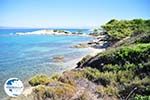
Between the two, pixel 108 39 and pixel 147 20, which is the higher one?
pixel 147 20

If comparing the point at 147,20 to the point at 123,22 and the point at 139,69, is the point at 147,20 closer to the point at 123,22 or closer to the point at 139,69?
the point at 123,22

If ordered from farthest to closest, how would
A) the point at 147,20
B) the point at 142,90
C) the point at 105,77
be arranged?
→ the point at 147,20, the point at 105,77, the point at 142,90

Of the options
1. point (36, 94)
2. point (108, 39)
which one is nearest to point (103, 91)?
point (36, 94)

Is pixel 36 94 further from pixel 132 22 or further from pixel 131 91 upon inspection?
pixel 132 22

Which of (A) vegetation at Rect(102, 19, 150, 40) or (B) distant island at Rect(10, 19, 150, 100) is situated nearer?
(B) distant island at Rect(10, 19, 150, 100)

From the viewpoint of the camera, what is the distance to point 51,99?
12188 millimetres

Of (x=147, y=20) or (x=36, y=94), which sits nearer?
(x=36, y=94)

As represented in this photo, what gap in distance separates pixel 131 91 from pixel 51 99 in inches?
120

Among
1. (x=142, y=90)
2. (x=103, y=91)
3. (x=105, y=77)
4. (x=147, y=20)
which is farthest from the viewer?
(x=147, y=20)

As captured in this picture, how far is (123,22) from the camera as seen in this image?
2039 inches

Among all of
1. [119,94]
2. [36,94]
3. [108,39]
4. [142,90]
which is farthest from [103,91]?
[108,39]

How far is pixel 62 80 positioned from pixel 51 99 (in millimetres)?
2026

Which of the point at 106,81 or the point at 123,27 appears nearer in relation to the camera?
the point at 106,81

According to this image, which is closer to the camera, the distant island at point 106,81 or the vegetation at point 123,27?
the distant island at point 106,81
